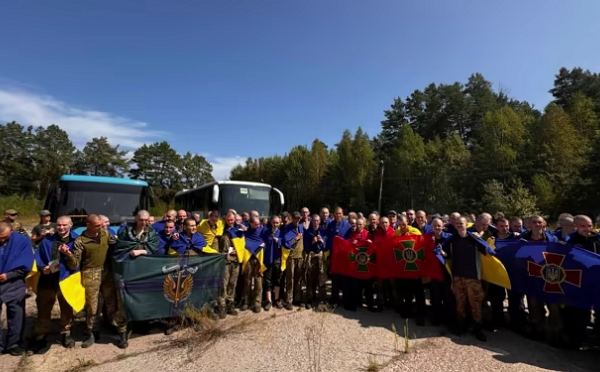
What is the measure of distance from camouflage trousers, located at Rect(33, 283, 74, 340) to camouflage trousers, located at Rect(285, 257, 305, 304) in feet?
12.2

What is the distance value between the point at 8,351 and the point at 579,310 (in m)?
8.05

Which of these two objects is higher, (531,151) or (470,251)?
(531,151)

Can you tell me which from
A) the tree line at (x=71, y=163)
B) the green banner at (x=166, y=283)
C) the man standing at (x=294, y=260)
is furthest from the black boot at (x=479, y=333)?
the tree line at (x=71, y=163)

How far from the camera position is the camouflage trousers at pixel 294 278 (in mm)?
7141

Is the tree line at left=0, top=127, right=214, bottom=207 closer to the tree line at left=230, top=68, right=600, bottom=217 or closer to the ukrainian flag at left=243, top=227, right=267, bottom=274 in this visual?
the tree line at left=230, top=68, right=600, bottom=217

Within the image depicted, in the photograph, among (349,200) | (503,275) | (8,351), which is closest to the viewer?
(8,351)

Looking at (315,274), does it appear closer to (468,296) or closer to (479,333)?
(468,296)

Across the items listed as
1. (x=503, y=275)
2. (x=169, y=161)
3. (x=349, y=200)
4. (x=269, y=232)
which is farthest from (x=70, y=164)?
(x=503, y=275)

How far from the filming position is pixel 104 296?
540 cm

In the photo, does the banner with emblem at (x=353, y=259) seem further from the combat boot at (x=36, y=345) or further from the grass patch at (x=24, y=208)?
the grass patch at (x=24, y=208)

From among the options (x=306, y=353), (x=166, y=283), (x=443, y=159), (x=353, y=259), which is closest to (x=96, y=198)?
(x=166, y=283)

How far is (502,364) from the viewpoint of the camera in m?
4.43

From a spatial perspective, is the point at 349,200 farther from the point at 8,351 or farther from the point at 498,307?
the point at 8,351

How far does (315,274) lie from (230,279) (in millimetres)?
1865
